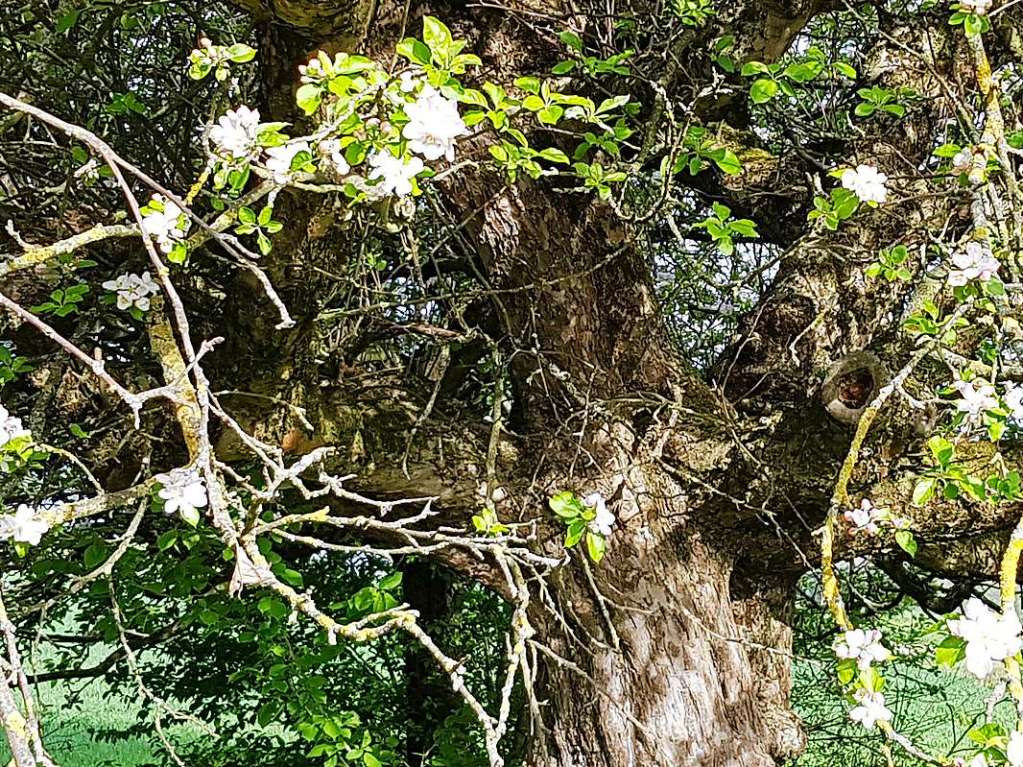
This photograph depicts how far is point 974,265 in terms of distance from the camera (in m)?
1.70

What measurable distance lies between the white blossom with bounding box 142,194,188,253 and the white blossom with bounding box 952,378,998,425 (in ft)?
3.78

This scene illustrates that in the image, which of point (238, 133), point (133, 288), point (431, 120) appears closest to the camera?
point (431, 120)

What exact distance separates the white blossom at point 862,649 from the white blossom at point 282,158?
954mm

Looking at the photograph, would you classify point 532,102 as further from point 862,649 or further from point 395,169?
point 862,649

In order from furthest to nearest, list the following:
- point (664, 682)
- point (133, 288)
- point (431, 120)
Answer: point (664, 682) → point (133, 288) → point (431, 120)

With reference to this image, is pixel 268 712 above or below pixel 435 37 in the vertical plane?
below

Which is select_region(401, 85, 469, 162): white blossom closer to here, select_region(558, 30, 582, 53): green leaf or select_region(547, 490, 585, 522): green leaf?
select_region(547, 490, 585, 522): green leaf

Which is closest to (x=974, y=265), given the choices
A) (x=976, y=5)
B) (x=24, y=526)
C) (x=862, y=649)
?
(x=976, y=5)

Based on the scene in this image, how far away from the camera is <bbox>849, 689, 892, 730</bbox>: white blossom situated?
141 centimetres

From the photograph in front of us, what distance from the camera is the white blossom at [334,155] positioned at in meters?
1.54

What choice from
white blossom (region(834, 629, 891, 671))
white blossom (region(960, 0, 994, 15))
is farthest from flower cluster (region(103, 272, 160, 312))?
white blossom (region(960, 0, 994, 15))

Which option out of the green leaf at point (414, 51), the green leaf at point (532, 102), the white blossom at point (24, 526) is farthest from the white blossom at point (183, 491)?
the green leaf at point (532, 102)

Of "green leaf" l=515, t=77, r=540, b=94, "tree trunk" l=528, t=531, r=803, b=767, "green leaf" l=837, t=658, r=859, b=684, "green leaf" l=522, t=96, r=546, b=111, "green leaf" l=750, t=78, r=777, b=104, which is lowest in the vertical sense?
"green leaf" l=837, t=658, r=859, b=684

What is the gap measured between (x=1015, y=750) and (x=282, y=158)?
3.67 ft
